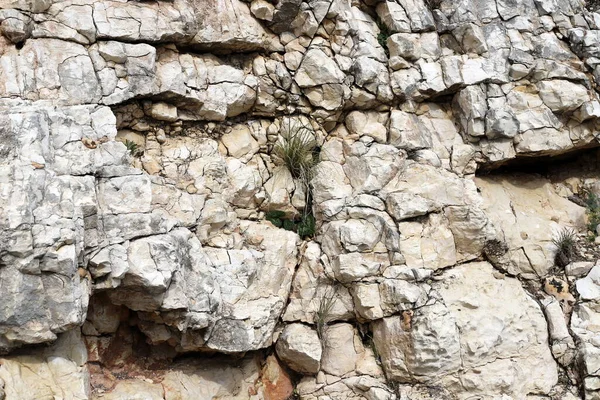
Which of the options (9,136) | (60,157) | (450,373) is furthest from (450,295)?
(9,136)

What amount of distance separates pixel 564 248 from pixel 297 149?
2813mm

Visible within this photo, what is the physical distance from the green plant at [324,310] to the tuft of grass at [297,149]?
1130 millimetres

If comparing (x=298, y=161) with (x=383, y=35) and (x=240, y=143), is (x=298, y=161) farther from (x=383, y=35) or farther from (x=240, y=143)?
(x=383, y=35)

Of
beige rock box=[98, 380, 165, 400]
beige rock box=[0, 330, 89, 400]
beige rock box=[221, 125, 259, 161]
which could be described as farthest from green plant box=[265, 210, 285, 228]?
beige rock box=[0, 330, 89, 400]

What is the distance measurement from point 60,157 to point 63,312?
1.12 metres

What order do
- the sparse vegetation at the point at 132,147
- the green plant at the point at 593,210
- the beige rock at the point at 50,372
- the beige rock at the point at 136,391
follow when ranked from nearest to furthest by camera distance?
the beige rock at the point at 50,372 < the beige rock at the point at 136,391 < the sparse vegetation at the point at 132,147 < the green plant at the point at 593,210

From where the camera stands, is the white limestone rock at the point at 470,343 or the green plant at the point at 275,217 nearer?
the white limestone rock at the point at 470,343

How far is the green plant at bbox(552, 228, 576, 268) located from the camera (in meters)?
6.11

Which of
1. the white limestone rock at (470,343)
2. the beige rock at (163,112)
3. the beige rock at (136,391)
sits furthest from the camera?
the beige rock at (163,112)

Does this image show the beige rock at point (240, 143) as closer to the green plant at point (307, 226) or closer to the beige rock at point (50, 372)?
the green plant at point (307, 226)

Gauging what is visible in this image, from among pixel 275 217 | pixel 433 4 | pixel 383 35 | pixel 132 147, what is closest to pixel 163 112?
pixel 132 147

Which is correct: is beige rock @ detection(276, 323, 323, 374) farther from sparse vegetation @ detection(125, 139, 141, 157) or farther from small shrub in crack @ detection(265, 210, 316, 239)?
sparse vegetation @ detection(125, 139, 141, 157)

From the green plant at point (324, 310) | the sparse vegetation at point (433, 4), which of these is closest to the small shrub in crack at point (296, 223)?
the green plant at point (324, 310)

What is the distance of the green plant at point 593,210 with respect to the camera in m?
6.44
